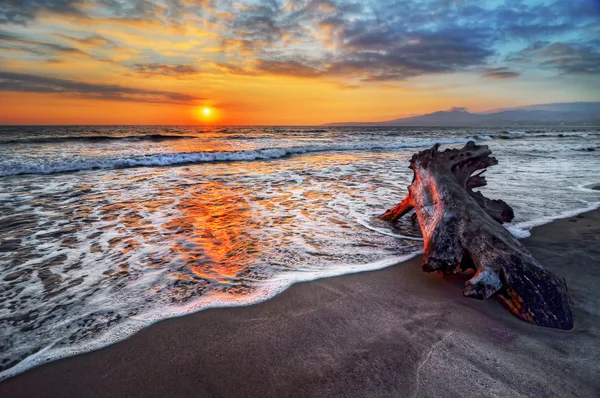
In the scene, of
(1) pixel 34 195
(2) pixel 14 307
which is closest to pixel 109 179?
(1) pixel 34 195

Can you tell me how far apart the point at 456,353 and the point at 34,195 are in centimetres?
928

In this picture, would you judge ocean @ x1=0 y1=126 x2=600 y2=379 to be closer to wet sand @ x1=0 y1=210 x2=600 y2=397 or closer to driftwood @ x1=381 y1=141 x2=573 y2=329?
wet sand @ x1=0 y1=210 x2=600 y2=397

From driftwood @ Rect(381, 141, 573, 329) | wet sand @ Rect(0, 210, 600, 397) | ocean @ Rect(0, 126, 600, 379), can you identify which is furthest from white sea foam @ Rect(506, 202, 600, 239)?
wet sand @ Rect(0, 210, 600, 397)

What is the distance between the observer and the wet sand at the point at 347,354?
5.81ft

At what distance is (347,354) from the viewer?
2016 mm

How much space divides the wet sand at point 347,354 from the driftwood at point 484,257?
15 centimetres

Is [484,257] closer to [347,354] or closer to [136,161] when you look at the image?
[347,354]

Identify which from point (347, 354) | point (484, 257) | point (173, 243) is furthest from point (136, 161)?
point (484, 257)

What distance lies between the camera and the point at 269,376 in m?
1.86

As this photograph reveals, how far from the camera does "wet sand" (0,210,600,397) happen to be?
5.81 ft

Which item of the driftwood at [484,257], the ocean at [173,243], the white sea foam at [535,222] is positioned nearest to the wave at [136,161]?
the ocean at [173,243]

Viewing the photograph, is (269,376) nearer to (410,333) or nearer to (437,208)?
(410,333)

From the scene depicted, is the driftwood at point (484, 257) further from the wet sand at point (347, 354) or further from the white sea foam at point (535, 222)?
the white sea foam at point (535, 222)

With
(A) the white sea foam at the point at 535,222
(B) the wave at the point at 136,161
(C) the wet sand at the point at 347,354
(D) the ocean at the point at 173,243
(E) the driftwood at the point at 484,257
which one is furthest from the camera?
(B) the wave at the point at 136,161
